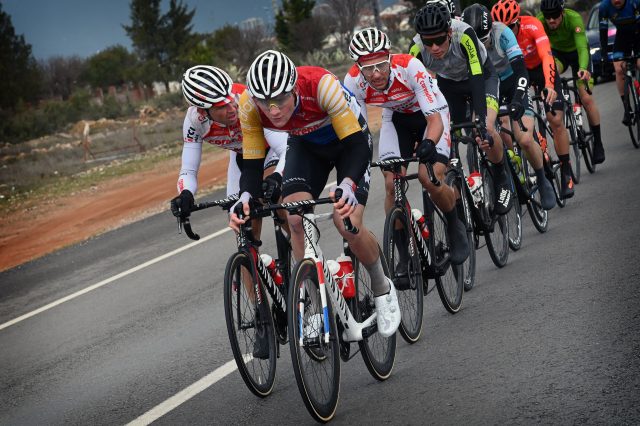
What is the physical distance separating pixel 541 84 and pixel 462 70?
3.12 metres

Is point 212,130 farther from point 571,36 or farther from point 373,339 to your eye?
point 571,36

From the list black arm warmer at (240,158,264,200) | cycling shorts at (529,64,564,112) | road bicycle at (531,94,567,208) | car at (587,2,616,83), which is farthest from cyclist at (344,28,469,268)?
car at (587,2,616,83)

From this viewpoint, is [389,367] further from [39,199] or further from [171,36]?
[171,36]

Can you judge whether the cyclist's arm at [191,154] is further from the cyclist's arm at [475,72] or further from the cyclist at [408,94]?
the cyclist's arm at [475,72]

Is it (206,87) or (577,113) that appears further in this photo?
(577,113)

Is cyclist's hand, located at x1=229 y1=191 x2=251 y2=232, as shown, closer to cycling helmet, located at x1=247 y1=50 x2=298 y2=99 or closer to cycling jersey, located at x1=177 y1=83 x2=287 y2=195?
cycling helmet, located at x1=247 y1=50 x2=298 y2=99

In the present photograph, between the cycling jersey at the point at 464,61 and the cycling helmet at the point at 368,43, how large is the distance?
4.71 feet

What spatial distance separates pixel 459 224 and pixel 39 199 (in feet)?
52.7

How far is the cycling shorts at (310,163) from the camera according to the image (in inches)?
241

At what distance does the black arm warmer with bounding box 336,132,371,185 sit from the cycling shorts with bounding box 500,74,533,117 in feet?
14.0

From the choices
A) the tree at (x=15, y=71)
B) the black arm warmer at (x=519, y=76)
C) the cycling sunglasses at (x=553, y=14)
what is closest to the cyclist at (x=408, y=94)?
the black arm warmer at (x=519, y=76)

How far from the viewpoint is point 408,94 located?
7.50 m

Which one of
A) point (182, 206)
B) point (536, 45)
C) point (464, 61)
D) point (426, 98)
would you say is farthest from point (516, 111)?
point (182, 206)

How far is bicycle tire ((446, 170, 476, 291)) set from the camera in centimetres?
779
